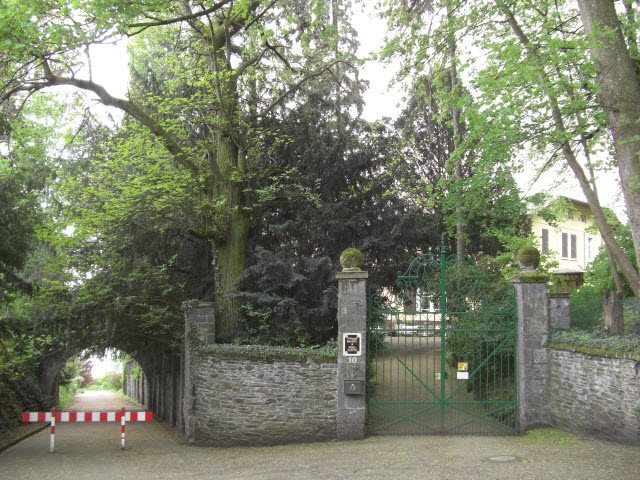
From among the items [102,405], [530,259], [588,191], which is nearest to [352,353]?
[530,259]

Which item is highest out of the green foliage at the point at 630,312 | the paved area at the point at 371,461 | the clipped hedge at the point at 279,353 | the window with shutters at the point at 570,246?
the window with shutters at the point at 570,246

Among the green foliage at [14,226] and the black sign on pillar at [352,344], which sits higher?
the green foliage at [14,226]

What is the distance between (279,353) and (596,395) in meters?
5.46

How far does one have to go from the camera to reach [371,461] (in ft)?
27.6

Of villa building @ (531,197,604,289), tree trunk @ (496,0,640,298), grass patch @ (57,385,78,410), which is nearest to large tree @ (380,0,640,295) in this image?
tree trunk @ (496,0,640,298)

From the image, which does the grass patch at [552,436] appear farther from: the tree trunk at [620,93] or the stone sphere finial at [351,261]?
the stone sphere finial at [351,261]

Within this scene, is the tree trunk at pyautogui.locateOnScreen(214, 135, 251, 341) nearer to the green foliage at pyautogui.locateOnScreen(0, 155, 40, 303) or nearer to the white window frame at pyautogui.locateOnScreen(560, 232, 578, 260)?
the green foliage at pyautogui.locateOnScreen(0, 155, 40, 303)

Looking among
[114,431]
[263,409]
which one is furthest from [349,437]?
[114,431]

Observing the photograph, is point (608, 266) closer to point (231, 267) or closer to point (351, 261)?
point (351, 261)

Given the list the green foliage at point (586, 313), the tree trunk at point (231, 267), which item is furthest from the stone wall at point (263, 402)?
the green foliage at point (586, 313)

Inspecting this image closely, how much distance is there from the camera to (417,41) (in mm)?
12922

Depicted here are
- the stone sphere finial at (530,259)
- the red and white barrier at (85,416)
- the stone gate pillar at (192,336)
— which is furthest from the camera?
the stone gate pillar at (192,336)

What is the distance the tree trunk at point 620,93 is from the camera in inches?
323

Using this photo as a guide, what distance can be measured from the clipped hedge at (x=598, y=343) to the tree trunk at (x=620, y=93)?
4.42 feet
